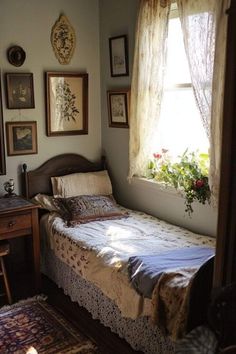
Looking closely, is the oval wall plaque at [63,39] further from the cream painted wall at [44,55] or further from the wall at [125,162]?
the wall at [125,162]

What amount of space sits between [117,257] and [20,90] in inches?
66.3

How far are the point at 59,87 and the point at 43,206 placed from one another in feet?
3.50

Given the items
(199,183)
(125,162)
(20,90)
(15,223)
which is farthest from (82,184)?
(199,183)

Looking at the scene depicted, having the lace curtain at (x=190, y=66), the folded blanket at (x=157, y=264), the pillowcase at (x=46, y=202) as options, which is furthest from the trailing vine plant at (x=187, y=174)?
the pillowcase at (x=46, y=202)

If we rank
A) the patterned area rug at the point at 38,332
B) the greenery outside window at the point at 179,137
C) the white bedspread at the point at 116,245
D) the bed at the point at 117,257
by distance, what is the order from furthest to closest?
the greenery outside window at the point at 179,137 → the patterned area rug at the point at 38,332 → the white bedspread at the point at 116,245 → the bed at the point at 117,257

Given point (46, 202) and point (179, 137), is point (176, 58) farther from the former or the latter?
point (46, 202)

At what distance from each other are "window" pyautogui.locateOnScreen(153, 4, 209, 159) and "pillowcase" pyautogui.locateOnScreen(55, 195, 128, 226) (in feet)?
2.04

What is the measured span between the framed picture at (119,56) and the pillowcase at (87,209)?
44.3 inches

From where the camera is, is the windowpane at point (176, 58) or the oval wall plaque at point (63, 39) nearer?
the windowpane at point (176, 58)

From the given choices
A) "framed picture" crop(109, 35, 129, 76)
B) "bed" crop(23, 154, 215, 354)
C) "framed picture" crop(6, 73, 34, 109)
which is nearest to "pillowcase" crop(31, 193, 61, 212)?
"bed" crop(23, 154, 215, 354)

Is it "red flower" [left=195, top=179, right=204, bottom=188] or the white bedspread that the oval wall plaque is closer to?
the white bedspread

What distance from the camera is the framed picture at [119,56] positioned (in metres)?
3.26

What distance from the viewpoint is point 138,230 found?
9.43ft

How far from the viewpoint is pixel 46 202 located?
10.8 feet
